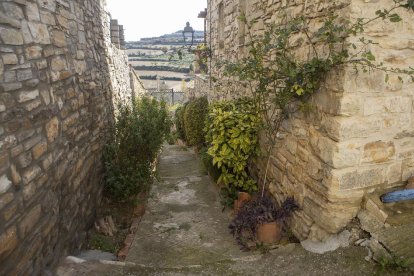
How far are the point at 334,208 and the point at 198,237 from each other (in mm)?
1793

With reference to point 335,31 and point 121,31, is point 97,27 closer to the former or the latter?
point 335,31

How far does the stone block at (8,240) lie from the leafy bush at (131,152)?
226 centimetres

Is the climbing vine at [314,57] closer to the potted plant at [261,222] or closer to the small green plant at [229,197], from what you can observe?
the potted plant at [261,222]

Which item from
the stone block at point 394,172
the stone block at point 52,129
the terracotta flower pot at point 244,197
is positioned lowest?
the terracotta flower pot at point 244,197

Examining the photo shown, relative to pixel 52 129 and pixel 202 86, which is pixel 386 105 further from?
pixel 202 86

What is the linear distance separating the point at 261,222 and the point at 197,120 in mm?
4886

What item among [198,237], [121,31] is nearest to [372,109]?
[198,237]

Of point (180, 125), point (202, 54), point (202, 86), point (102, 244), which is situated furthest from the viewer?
point (180, 125)

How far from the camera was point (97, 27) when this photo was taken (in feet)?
15.7

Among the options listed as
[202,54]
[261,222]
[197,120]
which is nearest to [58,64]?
[261,222]

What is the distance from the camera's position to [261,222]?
3334 millimetres

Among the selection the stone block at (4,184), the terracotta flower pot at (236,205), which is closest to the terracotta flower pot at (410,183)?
the terracotta flower pot at (236,205)

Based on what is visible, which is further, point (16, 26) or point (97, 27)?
point (97, 27)

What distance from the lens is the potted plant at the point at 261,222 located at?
3307mm
